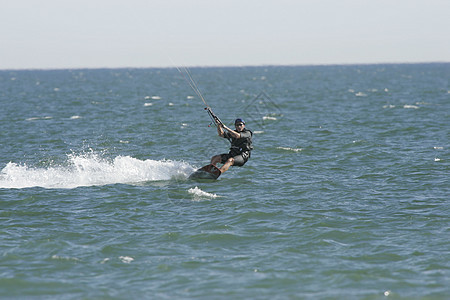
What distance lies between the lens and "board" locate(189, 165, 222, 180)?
17.8m

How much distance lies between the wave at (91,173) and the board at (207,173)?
0.62 m

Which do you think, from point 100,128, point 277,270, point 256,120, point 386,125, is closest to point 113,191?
point 277,270

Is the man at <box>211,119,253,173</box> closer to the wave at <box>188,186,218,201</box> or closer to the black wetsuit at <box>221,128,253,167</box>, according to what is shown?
the black wetsuit at <box>221,128,253,167</box>

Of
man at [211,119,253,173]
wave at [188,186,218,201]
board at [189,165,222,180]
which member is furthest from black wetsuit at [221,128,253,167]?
wave at [188,186,218,201]

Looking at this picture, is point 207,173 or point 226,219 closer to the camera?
point 226,219

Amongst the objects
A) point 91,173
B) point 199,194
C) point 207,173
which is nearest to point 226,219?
point 199,194

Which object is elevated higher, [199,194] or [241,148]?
[241,148]

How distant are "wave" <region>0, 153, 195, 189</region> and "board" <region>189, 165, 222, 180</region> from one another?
→ 0.62 m

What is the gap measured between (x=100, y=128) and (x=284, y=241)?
2259 centimetres

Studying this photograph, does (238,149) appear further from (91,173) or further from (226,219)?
(91,173)

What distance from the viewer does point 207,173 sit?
18.1 m

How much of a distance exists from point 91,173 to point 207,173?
4.36m

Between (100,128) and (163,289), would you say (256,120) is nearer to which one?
(100,128)

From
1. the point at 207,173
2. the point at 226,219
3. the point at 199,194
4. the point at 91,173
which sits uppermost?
the point at 207,173
